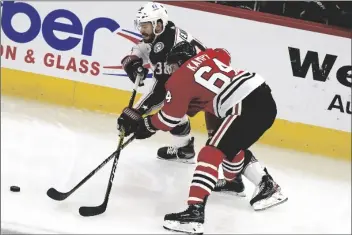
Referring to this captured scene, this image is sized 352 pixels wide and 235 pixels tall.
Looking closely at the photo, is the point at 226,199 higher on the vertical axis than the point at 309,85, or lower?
lower

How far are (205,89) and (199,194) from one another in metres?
0.39

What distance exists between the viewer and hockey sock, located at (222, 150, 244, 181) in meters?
3.06

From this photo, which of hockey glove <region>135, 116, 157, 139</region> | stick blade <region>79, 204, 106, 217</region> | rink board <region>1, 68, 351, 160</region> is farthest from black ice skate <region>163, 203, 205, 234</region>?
rink board <region>1, 68, 351, 160</region>

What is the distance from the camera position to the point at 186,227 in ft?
9.05

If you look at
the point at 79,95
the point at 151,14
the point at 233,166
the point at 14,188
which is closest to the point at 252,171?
the point at 233,166

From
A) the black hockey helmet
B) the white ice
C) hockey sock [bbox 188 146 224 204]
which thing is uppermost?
the black hockey helmet

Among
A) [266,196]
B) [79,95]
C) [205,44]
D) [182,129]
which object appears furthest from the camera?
[79,95]

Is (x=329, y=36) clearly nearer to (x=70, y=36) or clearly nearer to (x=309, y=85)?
(x=309, y=85)

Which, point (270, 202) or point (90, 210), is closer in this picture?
point (90, 210)

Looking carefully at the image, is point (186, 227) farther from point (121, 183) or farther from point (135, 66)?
point (135, 66)

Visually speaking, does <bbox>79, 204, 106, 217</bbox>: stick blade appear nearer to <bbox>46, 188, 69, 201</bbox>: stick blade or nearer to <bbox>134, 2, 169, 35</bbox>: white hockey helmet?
<bbox>46, 188, 69, 201</bbox>: stick blade

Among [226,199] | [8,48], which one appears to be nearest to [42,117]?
[8,48]

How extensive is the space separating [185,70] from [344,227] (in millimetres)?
974

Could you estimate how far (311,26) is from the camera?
366cm
